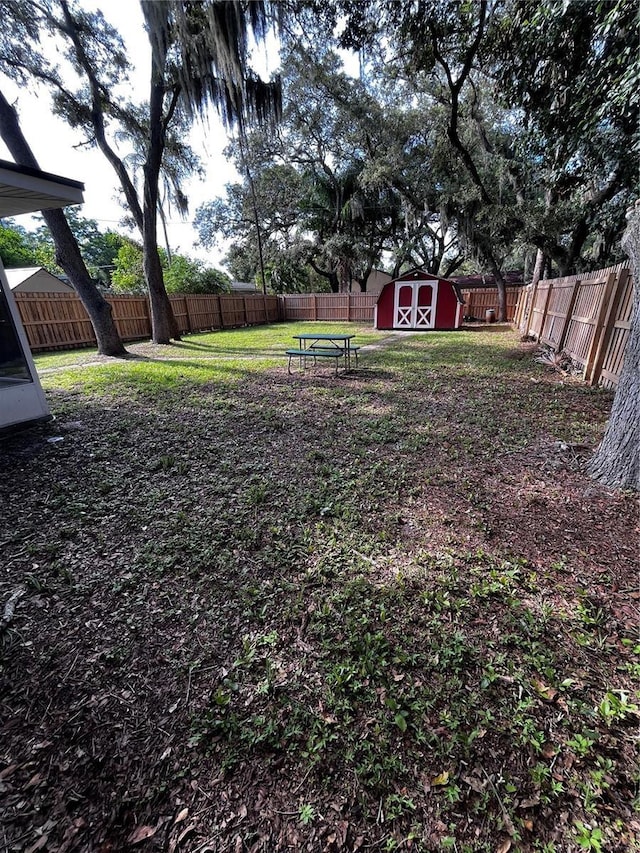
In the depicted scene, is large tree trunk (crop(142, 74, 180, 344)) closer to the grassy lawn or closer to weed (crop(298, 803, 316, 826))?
the grassy lawn

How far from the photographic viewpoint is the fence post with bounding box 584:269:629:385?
17.2 ft

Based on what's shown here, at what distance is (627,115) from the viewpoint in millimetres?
6082

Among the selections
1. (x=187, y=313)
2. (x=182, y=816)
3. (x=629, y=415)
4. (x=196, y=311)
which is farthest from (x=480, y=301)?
(x=182, y=816)

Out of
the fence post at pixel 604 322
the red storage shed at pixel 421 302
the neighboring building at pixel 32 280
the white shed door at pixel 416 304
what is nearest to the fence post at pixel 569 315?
the fence post at pixel 604 322

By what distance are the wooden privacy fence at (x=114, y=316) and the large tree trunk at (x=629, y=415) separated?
13.3 m

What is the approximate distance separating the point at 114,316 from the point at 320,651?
46.3ft

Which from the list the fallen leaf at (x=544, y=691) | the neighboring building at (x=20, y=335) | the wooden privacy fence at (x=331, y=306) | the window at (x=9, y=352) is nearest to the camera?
the fallen leaf at (x=544, y=691)

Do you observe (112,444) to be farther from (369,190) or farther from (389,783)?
(369,190)

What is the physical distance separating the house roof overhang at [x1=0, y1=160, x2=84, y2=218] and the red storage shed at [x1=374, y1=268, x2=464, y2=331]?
Answer: 13.4 m

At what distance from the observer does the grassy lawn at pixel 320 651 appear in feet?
3.84

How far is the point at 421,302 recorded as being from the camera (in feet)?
50.1

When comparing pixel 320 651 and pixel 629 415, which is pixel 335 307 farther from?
pixel 320 651

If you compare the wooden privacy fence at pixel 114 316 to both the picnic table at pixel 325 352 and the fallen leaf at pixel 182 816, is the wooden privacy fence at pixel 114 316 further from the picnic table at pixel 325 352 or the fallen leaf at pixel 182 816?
the fallen leaf at pixel 182 816

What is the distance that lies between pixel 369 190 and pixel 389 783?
23.7 meters
